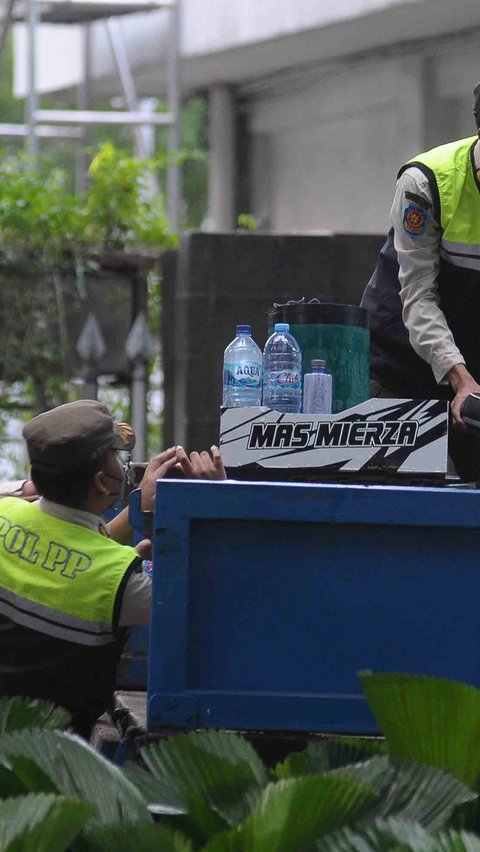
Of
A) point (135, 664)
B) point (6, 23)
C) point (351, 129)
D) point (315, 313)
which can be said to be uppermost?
point (6, 23)

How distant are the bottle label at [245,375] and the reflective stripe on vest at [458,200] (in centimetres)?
74

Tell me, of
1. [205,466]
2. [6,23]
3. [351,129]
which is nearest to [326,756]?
[205,466]

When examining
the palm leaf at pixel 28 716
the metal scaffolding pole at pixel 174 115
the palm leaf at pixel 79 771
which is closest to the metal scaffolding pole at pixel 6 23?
the metal scaffolding pole at pixel 174 115

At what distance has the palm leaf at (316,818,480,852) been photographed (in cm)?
225

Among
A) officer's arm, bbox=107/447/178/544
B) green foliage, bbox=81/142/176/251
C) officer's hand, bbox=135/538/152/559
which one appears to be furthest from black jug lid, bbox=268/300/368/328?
green foliage, bbox=81/142/176/251

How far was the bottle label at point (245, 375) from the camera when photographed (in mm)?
3986

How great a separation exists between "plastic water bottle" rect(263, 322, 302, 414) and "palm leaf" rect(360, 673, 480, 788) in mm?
1227

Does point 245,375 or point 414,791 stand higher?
point 245,375

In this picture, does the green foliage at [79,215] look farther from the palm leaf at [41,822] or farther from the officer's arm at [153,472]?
the palm leaf at [41,822]

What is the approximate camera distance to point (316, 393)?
388cm

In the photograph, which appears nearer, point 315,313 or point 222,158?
point 315,313

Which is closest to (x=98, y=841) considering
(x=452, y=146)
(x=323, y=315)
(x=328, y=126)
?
(x=323, y=315)

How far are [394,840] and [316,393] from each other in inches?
67.0

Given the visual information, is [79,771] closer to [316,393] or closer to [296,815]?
[296,815]
